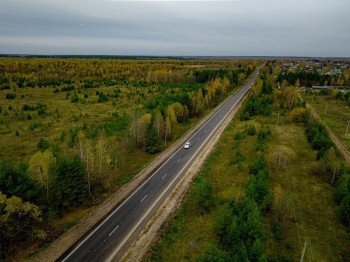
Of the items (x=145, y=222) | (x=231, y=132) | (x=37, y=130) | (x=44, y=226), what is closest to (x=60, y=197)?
(x=44, y=226)

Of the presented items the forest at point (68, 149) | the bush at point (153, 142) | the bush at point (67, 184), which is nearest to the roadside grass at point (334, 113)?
the forest at point (68, 149)

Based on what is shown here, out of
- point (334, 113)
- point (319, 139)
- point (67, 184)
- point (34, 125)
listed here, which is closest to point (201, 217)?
point (67, 184)

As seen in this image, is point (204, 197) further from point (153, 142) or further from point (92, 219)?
point (153, 142)

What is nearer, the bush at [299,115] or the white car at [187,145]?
the white car at [187,145]

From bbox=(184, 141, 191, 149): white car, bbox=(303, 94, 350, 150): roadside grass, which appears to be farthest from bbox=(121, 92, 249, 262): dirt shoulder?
bbox=(303, 94, 350, 150): roadside grass

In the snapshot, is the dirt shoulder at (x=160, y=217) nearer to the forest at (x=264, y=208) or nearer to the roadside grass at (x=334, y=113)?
the forest at (x=264, y=208)

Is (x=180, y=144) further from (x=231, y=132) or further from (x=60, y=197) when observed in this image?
(x=60, y=197)

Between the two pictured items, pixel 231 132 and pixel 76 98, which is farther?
pixel 76 98
